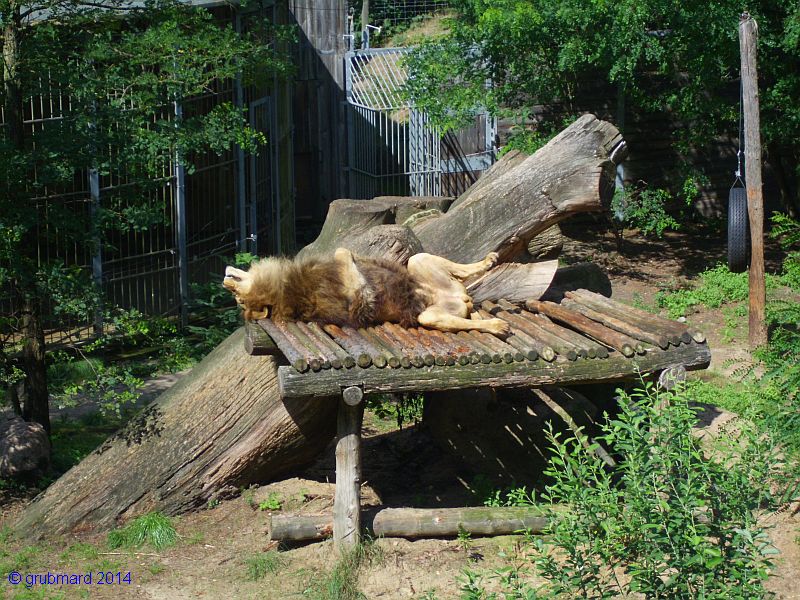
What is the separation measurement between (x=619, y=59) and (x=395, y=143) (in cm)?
519

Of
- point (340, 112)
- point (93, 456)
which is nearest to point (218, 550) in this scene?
point (93, 456)

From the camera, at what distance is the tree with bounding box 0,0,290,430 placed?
738 cm

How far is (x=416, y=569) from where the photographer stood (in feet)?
21.7

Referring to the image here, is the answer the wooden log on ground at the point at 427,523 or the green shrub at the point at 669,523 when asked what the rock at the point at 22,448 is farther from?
the green shrub at the point at 669,523

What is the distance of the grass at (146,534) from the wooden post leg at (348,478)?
1413mm

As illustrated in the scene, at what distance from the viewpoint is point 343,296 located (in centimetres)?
679

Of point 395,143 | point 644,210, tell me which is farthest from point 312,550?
point 395,143

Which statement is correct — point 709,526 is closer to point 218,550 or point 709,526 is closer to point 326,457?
point 218,550

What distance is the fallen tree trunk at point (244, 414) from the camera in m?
7.41

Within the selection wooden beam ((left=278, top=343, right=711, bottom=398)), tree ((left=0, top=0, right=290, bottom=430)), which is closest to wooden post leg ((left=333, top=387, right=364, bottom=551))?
wooden beam ((left=278, top=343, right=711, bottom=398))

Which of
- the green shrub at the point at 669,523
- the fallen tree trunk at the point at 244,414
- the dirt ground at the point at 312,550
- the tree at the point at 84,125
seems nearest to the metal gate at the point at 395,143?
the tree at the point at 84,125

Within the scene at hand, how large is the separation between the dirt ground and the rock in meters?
0.29

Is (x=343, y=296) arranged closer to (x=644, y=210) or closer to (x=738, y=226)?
(x=738, y=226)

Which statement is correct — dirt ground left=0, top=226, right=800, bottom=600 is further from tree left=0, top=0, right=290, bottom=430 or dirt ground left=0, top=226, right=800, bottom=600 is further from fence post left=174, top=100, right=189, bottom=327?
fence post left=174, top=100, right=189, bottom=327
